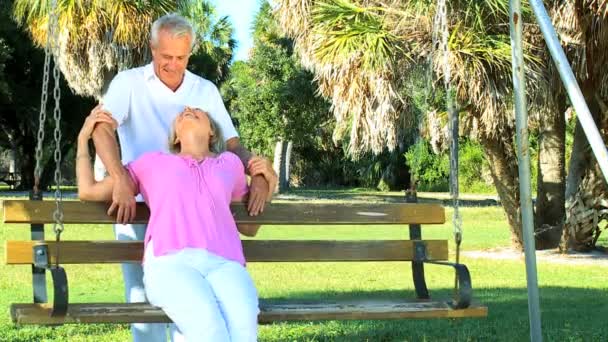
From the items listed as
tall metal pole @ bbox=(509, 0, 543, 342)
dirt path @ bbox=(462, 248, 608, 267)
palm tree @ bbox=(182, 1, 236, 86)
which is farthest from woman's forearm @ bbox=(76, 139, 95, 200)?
palm tree @ bbox=(182, 1, 236, 86)

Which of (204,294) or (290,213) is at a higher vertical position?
(290,213)

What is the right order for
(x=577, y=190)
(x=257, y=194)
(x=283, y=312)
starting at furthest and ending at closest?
1. (x=577, y=190)
2. (x=257, y=194)
3. (x=283, y=312)

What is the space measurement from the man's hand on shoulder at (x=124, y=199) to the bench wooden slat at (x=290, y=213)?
0.10 m

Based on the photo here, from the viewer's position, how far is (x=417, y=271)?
177 inches

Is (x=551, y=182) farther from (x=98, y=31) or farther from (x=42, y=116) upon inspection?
(x=42, y=116)

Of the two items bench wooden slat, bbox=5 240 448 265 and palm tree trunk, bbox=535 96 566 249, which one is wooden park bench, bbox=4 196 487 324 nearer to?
bench wooden slat, bbox=5 240 448 265

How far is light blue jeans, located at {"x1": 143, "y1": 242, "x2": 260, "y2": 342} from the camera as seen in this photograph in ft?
10.7

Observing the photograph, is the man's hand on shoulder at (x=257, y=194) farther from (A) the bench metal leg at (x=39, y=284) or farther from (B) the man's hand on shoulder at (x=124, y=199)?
(A) the bench metal leg at (x=39, y=284)

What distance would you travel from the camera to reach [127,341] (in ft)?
18.3

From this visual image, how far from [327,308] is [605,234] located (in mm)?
15546

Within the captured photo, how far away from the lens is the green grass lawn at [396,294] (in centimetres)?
580

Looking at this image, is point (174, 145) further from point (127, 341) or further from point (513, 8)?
point (127, 341)

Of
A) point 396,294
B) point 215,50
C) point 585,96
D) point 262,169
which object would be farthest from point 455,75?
point 215,50

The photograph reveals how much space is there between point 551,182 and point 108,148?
10405mm
